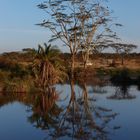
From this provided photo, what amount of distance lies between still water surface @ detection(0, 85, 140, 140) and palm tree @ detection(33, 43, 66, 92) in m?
5.79

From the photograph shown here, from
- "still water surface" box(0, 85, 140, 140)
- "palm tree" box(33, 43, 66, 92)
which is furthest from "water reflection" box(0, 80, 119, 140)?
"palm tree" box(33, 43, 66, 92)

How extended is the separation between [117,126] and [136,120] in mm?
1566

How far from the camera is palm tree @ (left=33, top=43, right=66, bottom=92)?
29.0 metres

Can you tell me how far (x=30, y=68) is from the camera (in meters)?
30.2

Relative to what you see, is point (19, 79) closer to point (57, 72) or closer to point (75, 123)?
point (57, 72)

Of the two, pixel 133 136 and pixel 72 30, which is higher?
pixel 72 30

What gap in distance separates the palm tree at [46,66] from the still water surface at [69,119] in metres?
5.79

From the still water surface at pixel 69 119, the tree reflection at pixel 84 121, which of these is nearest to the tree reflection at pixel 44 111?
the still water surface at pixel 69 119

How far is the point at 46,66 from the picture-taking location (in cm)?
2903

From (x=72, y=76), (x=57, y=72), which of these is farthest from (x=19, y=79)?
(x=72, y=76)

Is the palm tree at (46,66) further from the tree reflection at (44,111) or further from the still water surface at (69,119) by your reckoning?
the still water surface at (69,119)

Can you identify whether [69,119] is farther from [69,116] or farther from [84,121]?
[69,116]

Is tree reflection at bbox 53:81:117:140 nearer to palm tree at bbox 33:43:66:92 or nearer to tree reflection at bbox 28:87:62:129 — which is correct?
tree reflection at bbox 28:87:62:129

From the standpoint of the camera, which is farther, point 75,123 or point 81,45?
point 81,45
